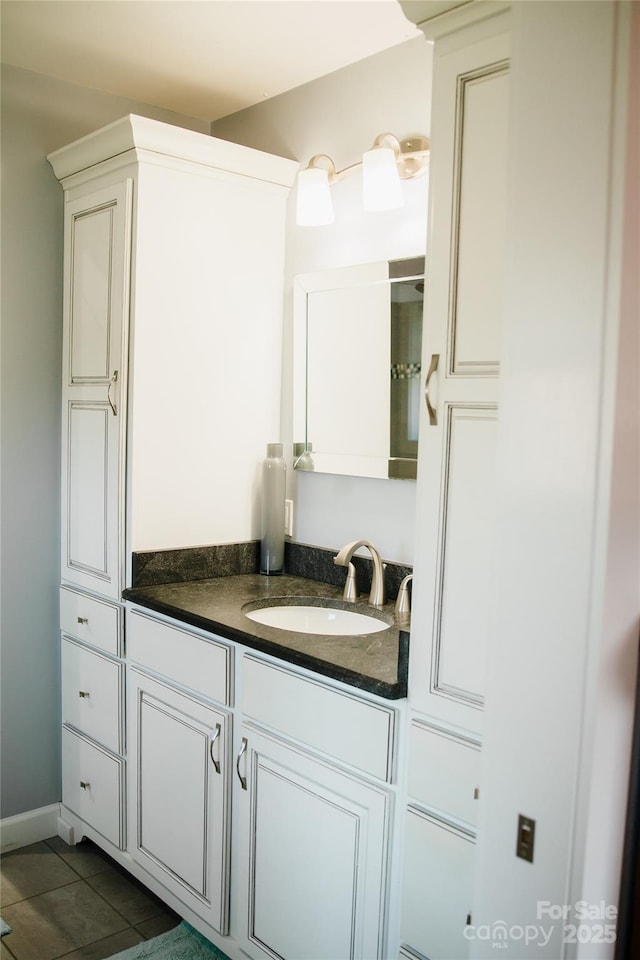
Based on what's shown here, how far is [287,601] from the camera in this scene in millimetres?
2344

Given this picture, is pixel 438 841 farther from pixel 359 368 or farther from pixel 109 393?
pixel 109 393

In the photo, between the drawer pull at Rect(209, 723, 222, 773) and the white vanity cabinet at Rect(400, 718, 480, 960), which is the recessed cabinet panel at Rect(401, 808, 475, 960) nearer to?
the white vanity cabinet at Rect(400, 718, 480, 960)

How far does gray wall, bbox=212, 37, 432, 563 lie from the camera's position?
2254 mm

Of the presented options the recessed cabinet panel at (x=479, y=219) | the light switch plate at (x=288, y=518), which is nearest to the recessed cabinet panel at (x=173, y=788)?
the light switch plate at (x=288, y=518)

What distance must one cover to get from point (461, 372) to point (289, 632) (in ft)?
2.63

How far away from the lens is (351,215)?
2.43 metres

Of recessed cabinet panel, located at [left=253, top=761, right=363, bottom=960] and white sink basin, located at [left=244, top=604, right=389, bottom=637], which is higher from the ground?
white sink basin, located at [left=244, top=604, right=389, bottom=637]

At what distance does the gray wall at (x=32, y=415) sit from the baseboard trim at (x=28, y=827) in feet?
0.08

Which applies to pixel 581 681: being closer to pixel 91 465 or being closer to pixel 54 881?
pixel 91 465

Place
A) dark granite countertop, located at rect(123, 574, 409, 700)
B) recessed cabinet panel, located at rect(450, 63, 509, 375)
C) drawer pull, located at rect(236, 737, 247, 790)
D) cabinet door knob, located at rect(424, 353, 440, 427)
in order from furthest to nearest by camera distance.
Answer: drawer pull, located at rect(236, 737, 247, 790) → dark granite countertop, located at rect(123, 574, 409, 700) → cabinet door knob, located at rect(424, 353, 440, 427) → recessed cabinet panel, located at rect(450, 63, 509, 375)

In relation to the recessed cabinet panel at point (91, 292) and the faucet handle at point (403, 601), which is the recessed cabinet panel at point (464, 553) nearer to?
the faucet handle at point (403, 601)

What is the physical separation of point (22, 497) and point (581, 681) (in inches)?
85.1

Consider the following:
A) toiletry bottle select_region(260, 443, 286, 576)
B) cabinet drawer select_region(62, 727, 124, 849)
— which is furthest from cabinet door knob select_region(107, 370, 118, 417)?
cabinet drawer select_region(62, 727, 124, 849)

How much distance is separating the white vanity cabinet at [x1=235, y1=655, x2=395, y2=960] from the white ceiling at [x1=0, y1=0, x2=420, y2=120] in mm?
1664
